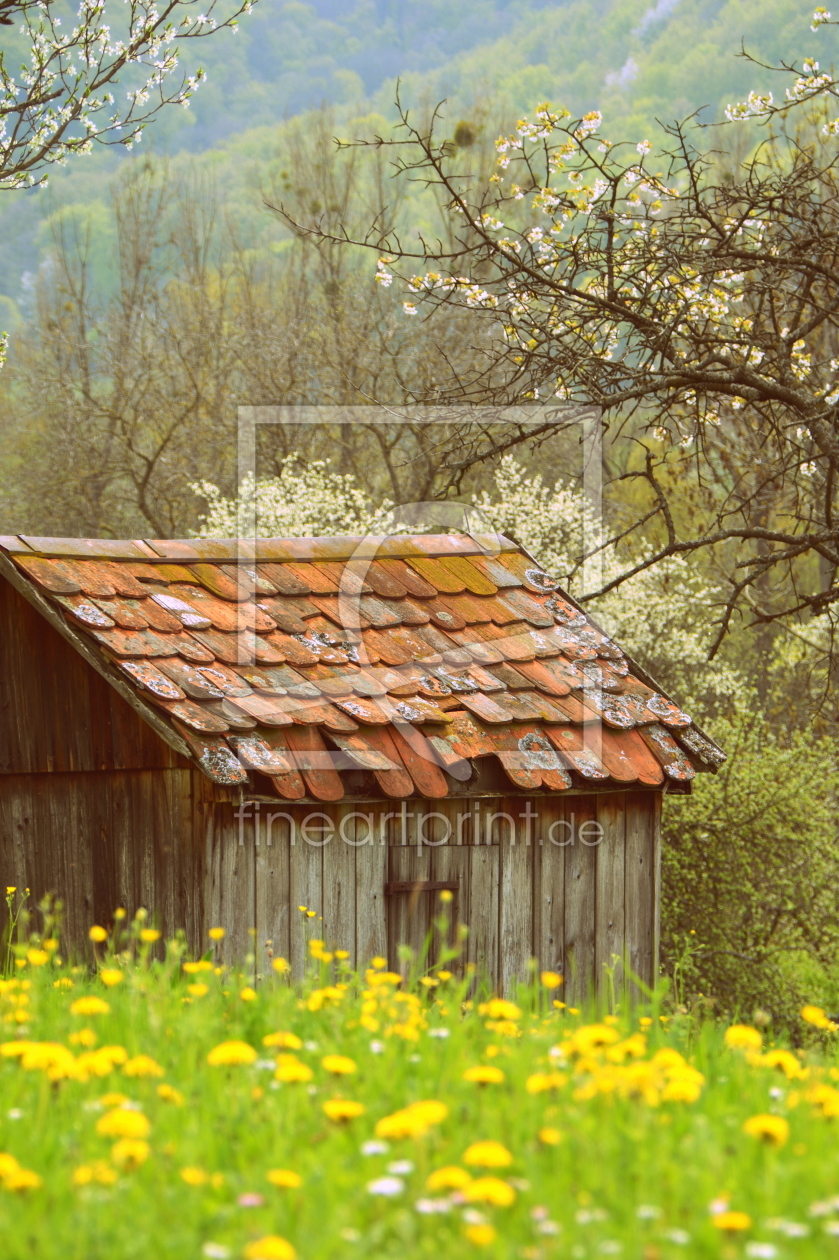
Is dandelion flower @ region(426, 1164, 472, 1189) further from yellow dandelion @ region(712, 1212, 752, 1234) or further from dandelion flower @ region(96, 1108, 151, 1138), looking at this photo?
dandelion flower @ region(96, 1108, 151, 1138)

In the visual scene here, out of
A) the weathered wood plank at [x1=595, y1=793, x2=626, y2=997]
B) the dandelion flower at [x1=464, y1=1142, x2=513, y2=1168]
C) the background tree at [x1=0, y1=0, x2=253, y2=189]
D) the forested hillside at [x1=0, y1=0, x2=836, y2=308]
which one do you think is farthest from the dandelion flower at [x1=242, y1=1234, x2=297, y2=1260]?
the forested hillside at [x1=0, y1=0, x2=836, y2=308]

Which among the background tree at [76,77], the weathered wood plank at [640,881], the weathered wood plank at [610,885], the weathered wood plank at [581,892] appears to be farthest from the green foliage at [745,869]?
the background tree at [76,77]

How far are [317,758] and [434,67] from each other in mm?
74361

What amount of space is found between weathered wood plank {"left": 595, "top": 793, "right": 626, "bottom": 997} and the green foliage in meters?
4.80

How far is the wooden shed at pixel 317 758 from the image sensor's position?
588 cm

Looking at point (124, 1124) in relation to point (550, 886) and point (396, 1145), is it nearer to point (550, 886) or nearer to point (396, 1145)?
point (396, 1145)

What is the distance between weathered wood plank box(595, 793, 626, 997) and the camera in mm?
6938

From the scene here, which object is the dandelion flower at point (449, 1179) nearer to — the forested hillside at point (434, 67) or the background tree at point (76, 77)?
the background tree at point (76, 77)

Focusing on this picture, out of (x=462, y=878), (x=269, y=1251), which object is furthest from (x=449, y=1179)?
(x=462, y=878)

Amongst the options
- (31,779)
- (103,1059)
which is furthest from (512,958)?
(103,1059)

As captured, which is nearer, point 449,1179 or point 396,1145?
point 449,1179

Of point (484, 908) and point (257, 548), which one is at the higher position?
point (257, 548)

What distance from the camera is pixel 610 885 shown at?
6.99 meters

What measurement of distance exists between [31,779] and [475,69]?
5953 centimetres
